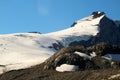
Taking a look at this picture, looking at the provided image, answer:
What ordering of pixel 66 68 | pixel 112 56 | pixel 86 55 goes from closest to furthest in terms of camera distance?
pixel 66 68 < pixel 86 55 < pixel 112 56

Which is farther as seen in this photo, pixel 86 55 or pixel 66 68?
pixel 86 55

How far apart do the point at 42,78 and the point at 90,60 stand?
60.0ft

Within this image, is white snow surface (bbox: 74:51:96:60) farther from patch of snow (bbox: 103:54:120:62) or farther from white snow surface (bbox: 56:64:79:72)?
white snow surface (bbox: 56:64:79:72)

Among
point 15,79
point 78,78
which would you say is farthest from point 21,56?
point 78,78

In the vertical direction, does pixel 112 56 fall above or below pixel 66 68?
above

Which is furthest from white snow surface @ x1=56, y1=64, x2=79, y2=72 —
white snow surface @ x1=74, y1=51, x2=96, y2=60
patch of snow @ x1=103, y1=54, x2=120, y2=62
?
patch of snow @ x1=103, y1=54, x2=120, y2=62

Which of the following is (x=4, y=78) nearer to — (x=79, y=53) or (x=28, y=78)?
(x=28, y=78)

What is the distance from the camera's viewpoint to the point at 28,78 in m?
99.9

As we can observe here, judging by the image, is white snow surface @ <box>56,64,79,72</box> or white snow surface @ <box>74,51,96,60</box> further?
white snow surface @ <box>74,51,96,60</box>

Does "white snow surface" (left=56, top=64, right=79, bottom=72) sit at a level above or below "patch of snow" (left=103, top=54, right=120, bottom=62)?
below

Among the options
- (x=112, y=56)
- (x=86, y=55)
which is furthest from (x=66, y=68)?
(x=112, y=56)

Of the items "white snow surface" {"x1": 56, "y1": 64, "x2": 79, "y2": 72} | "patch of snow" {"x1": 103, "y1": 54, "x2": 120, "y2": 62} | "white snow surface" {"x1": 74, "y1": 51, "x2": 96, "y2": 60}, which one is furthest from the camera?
"patch of snow" {"x1": 103, "y1": 54, "x2": 120, "y2": 62}

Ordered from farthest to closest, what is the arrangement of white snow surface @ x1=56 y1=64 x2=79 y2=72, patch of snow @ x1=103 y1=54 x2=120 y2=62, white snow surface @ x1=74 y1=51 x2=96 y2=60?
patch of snow @ x1=103 y1=54 x2=120 y2=62, white snow surface @ x1=74 y1=51 x2=96 y2=60, white snow surface @ x1=56 y1=64 x2=79 y2=72

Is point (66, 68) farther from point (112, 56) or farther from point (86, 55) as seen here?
point (112, 56)
